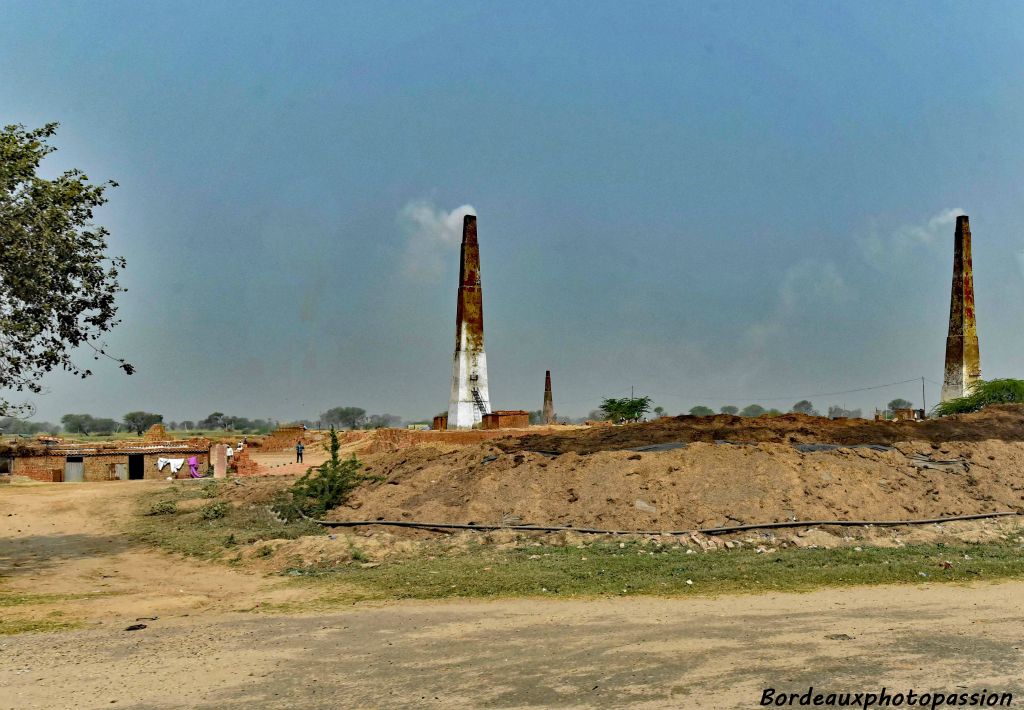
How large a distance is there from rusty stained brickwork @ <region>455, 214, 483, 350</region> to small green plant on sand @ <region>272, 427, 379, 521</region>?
13.9 metres

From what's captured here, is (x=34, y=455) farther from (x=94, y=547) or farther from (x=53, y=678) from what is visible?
(x=53, y=678)

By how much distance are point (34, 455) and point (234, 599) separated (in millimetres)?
24507

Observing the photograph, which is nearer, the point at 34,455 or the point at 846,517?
the point at 846,517

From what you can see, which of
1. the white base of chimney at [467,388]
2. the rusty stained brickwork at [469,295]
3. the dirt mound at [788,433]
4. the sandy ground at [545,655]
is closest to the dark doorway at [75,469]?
the white base of chimney at [467,388]

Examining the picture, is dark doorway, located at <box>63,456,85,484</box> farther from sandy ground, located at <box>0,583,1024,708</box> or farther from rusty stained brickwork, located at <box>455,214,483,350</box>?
sandy ground, located at <box>0,583,1024,708</box>

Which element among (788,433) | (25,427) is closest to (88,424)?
Result: (25,427)

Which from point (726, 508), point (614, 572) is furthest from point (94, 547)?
point (726, 508)

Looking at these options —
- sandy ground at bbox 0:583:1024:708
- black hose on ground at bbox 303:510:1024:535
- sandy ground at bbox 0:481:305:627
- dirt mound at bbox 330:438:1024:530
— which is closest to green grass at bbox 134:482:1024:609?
black hose on ground at bbox 303:510:1024:535

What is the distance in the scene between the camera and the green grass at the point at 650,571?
9.49 m

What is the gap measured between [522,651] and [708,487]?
741cm

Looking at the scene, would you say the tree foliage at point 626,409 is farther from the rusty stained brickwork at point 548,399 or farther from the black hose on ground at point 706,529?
the black hose on ground at point 706,529

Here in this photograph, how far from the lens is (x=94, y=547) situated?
1434 centimetres

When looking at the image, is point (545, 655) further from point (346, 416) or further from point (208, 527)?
point (346, 416)

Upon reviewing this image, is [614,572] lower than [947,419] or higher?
lower
